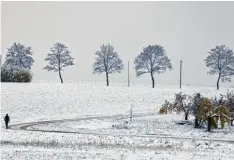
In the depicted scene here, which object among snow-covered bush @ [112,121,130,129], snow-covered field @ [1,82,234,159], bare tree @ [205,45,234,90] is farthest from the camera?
bare tree @ [205,45,234,90]

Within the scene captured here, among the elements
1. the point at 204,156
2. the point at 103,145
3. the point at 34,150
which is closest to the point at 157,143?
the point at 103,145

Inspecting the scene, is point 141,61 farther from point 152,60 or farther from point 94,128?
point 94,128

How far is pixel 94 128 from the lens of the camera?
48.9m

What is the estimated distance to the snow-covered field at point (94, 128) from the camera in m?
28.3

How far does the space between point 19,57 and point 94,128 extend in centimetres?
6148

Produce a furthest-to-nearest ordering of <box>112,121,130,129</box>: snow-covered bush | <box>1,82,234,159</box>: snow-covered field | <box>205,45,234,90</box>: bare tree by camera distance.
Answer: <box>205,45,234,90</box>: bare tree
<box>112,121,130,129</box>: snow-covered bush
<box>1,82,234,159</box>: snow-covered field

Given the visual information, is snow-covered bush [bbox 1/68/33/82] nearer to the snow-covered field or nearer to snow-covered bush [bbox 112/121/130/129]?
the snow-covered field

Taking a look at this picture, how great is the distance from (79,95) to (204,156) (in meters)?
55.5

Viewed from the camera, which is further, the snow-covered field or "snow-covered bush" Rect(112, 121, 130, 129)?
"snow-covered bush" Rect(112, 121, 130, 129)

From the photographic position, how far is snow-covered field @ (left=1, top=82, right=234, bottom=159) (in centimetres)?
2830

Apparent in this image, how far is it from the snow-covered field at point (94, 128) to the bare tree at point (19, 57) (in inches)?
630

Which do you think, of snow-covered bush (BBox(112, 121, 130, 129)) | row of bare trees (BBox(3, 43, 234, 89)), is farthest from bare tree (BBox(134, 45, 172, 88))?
snow-covered bush (BBox(112, 121, 130, 129))

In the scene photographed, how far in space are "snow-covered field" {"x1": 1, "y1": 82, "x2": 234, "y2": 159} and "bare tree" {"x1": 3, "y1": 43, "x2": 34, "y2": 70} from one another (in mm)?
15990

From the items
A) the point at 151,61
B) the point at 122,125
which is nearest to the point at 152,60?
the point at 151,61
